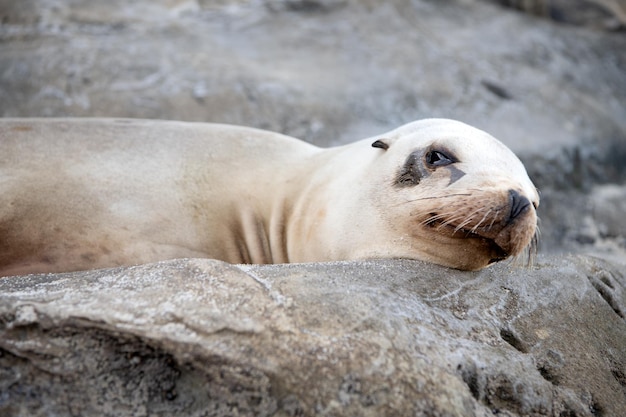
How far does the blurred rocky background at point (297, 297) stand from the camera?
6.05ft

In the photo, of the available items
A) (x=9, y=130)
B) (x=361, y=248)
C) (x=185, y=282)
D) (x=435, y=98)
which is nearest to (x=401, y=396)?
(x=185, y=282)

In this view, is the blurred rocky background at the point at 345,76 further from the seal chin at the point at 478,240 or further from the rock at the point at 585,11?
the seal chin at the point at 478,240

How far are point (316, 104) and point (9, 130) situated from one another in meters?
2.88

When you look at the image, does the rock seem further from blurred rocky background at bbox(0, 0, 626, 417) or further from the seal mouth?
the seal mouth

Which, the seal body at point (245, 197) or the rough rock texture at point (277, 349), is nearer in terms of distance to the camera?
the rough rock texture at point (277, 349)

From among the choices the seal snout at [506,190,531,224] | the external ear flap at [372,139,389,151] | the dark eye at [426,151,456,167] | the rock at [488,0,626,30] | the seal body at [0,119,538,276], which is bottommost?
the rock at [488,0,626,30]

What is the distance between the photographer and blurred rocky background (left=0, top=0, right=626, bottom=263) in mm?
5555

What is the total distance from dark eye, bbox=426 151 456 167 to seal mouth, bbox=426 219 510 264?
0.28 m

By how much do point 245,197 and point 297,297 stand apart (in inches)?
51.7

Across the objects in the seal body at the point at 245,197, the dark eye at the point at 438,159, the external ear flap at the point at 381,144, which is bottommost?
the seal body at the point at 245,197

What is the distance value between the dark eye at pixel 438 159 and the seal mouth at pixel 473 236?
0.91 ft

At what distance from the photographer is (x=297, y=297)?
2.12m

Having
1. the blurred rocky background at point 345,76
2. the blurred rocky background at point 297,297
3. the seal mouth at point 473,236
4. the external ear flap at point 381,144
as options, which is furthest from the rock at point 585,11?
the seal mouth at point 473,236

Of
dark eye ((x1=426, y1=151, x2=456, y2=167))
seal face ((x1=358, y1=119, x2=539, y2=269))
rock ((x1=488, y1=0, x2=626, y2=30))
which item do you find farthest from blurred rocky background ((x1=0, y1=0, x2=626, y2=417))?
rock ((x1=488, y1=0, x2=626, y2=30))
